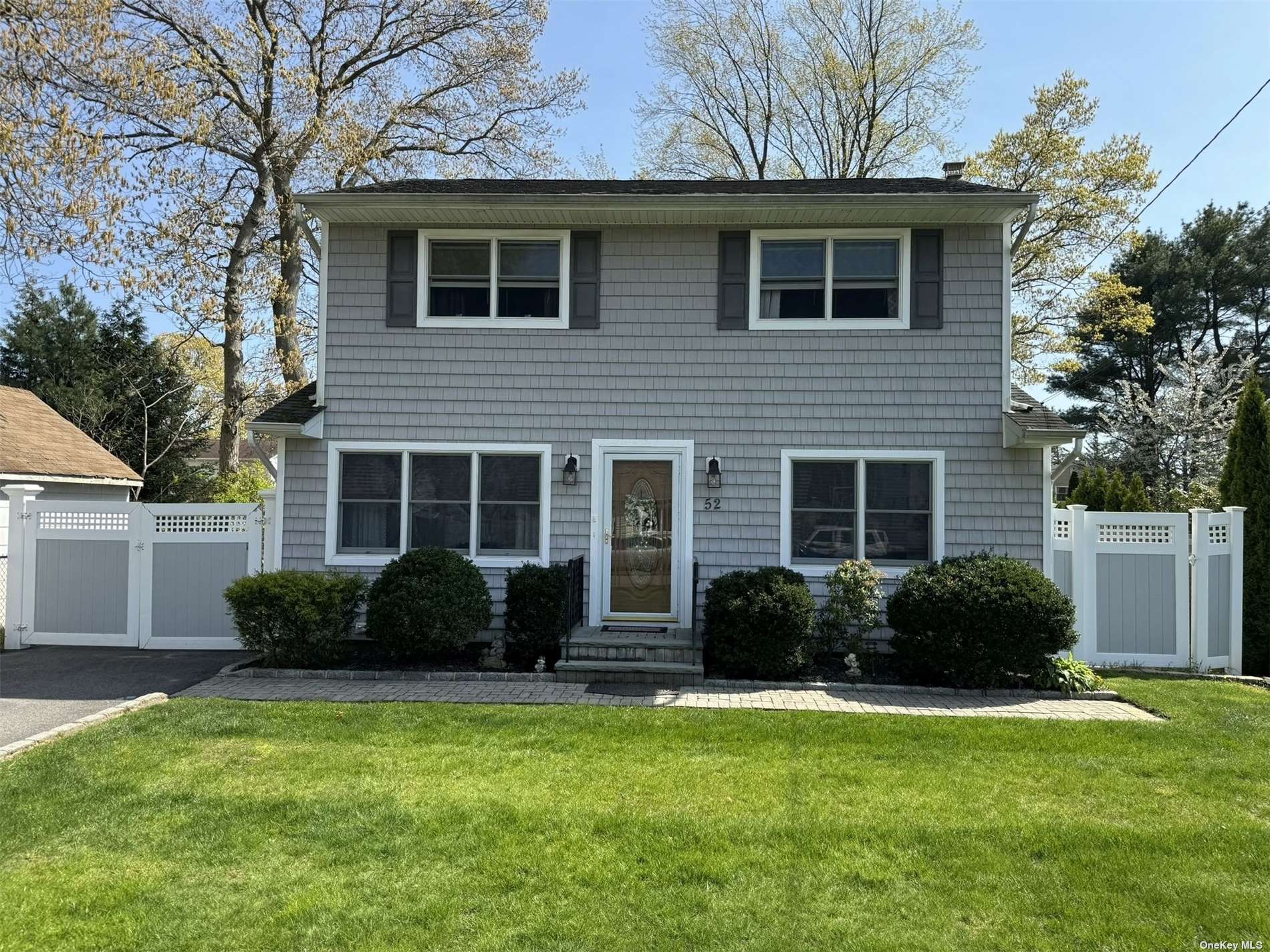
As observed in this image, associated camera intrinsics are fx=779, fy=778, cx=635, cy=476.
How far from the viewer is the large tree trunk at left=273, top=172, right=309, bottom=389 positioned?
17.0m

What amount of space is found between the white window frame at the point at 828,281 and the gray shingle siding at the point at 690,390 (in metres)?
0.11

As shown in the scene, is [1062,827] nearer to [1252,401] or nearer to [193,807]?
[193,807]

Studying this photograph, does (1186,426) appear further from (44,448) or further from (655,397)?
(44,448)

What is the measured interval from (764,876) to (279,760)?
3.39 m

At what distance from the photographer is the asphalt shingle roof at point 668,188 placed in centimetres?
906

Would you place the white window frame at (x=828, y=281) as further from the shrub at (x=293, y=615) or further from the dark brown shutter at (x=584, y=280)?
the shrub at (x=293, y=615)

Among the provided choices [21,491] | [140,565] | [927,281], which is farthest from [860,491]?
[21,491]

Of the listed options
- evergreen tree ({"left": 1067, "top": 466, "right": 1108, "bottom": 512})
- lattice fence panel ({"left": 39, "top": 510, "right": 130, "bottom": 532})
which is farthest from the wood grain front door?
evergreen tree ({"left": 1067, "top": 466, "right": 1108, "bottom": 512})

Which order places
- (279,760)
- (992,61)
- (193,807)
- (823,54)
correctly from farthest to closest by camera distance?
(823,54), (992,61), (279,760), (193,807)

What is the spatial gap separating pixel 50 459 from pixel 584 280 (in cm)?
1168

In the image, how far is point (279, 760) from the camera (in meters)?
5.24

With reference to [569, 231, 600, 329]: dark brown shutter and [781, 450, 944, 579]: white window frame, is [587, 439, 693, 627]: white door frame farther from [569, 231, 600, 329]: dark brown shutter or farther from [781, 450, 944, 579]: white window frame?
[569, 231, 600, 329]: dark brown shutter

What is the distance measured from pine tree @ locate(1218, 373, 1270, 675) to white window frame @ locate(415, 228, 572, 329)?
8.38 m

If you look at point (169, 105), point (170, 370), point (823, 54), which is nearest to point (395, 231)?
point (169, 105)
